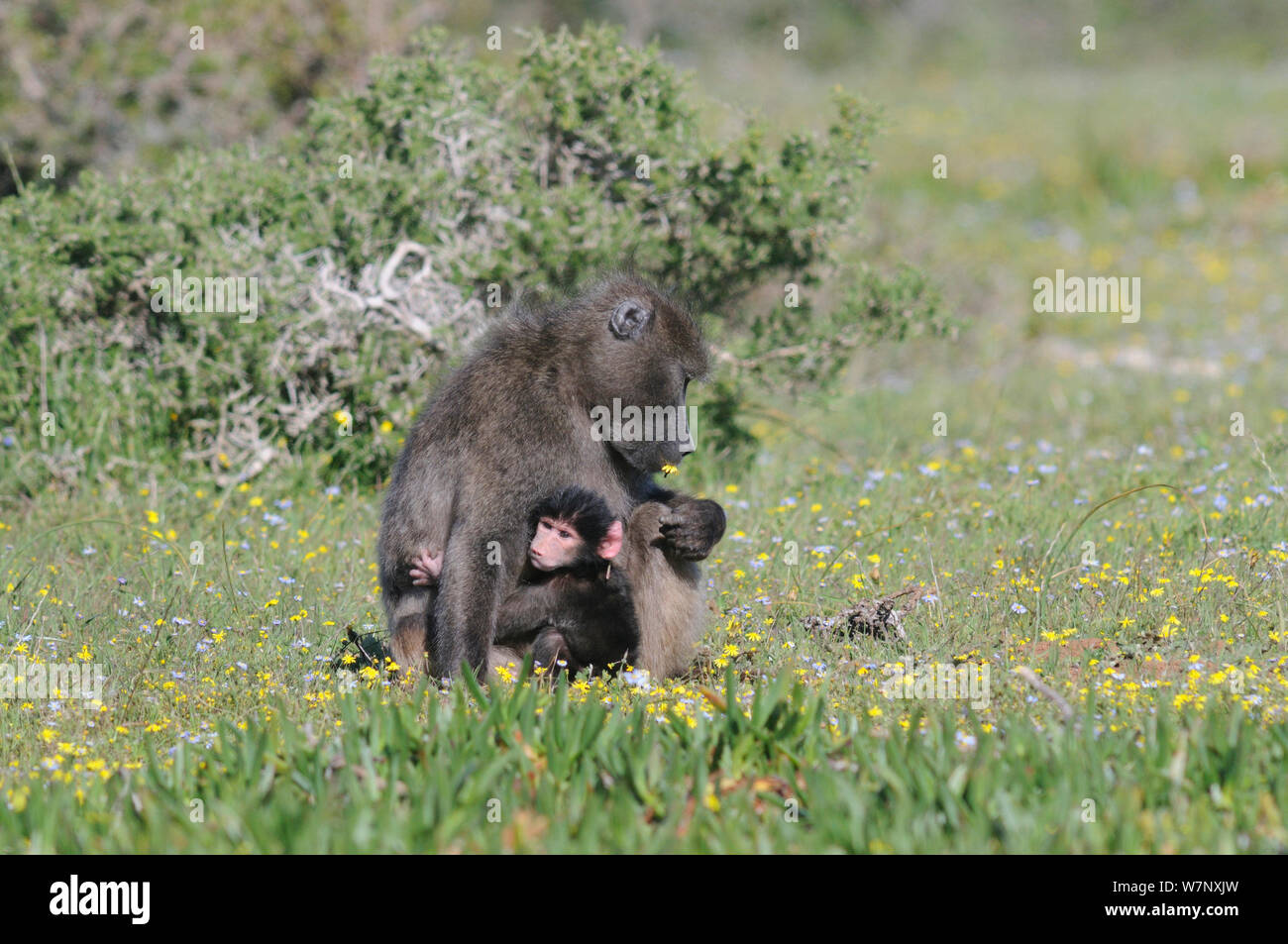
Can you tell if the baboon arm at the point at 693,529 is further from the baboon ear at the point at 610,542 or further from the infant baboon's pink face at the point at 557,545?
the infant baboon's pink face at the point at 557,545

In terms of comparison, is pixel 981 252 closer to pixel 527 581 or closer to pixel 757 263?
pixel 757 263

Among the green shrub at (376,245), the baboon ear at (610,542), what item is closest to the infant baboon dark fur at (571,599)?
the baboon ear at (610,542)

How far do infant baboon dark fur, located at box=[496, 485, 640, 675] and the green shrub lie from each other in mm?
2900

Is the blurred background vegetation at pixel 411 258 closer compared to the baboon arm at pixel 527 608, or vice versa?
the baboon arm at pixel 527 608

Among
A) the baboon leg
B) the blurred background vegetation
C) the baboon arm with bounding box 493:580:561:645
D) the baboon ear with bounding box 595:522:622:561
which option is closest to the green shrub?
the blurred background vegetation

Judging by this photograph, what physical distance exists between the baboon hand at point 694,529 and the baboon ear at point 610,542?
22cm

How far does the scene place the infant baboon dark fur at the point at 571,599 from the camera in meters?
5.02

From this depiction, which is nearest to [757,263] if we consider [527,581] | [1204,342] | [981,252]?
[527,581]

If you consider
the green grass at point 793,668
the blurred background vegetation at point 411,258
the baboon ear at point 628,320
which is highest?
the blurred background vegetation at point 411,258

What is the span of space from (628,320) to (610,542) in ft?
2.83

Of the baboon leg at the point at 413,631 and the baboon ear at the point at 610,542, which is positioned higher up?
the baboon ear at the point at 610,542

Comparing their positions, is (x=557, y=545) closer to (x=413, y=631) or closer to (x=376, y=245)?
(x=413, y=631)

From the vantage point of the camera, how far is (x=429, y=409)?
5.44 meters
